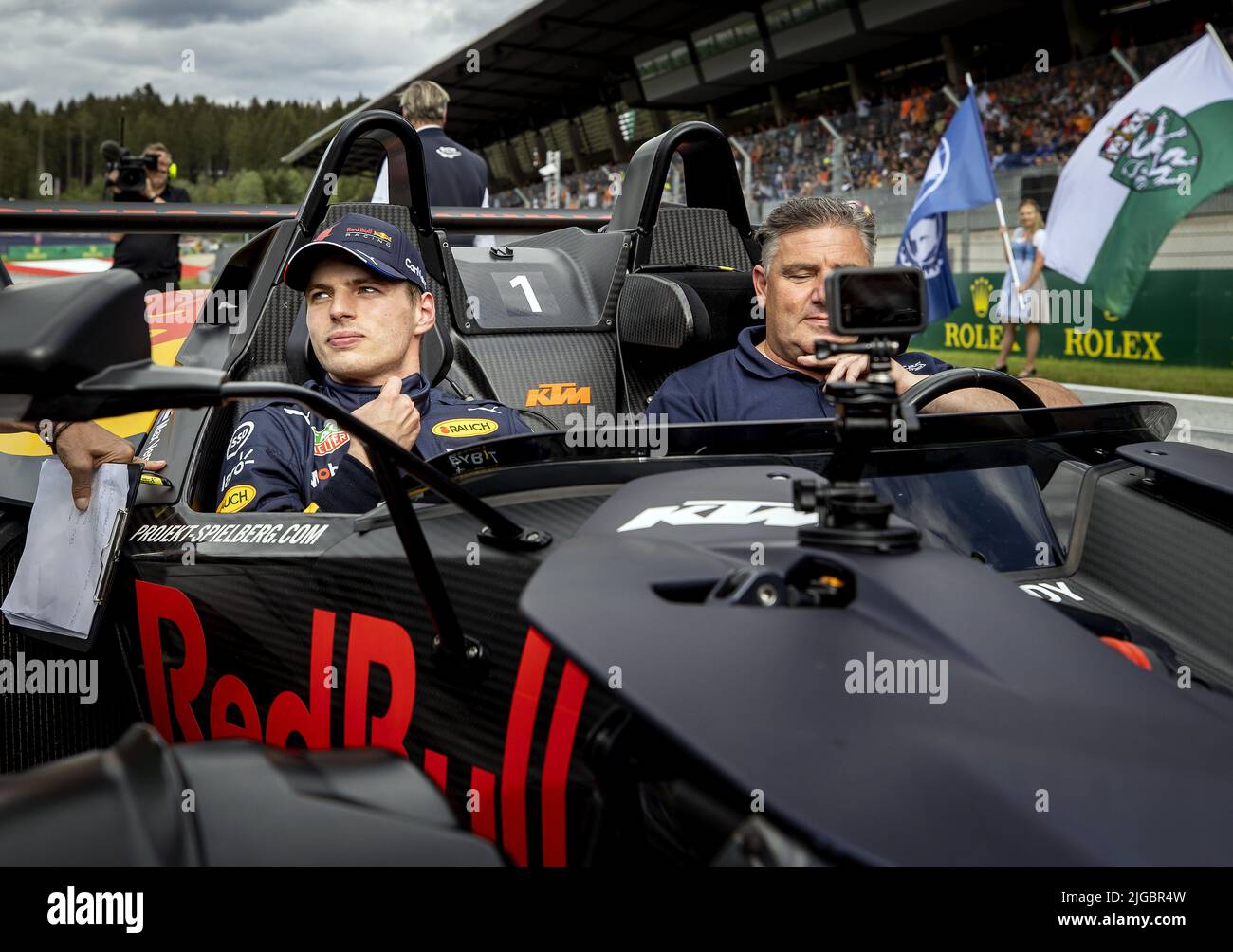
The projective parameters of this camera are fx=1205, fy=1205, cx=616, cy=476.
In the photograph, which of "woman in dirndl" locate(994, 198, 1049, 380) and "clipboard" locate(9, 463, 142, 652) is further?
"woman in dirndl" locate(994, 198, 1049, 380)

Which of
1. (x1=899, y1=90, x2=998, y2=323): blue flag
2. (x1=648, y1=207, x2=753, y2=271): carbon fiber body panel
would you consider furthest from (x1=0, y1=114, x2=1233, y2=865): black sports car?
(x1=899, y1=90, x2=998, y2=323): blue flag

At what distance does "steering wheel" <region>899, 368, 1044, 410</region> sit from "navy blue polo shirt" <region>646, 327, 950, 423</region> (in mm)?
792

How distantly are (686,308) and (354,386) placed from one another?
939 millimetres

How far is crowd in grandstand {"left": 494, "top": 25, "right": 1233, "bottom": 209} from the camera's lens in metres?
13.6

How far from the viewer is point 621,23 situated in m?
20.0

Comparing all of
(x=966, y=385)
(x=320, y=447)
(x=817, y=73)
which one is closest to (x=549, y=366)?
(x=320, y=447)

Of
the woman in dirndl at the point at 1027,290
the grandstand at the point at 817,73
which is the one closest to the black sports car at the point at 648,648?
the grandstand at the point at 817,73

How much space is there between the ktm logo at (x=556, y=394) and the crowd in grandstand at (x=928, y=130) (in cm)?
981

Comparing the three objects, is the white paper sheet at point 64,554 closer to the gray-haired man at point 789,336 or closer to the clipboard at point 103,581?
the clipboard at point 103,581

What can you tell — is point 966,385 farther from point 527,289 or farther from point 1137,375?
point 1137,375

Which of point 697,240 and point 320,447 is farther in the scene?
point 697,240

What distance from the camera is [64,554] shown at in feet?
6.93

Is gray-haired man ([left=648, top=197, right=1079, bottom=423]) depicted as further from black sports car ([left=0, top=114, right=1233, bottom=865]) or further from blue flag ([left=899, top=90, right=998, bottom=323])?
blue flag ([left=899, top=90, right=998, bottom=323])

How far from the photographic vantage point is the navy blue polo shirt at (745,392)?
2869 mm
